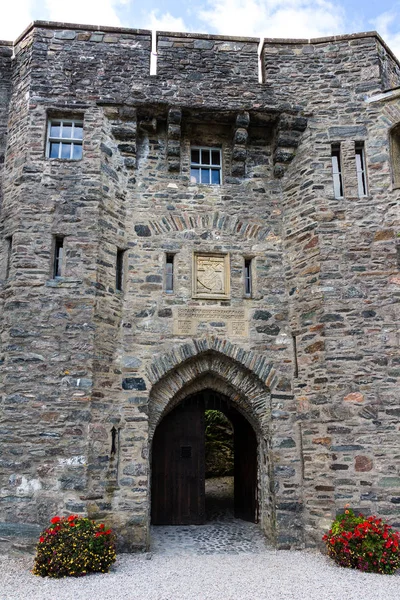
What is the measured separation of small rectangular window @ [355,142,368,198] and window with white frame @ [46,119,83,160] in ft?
15.9

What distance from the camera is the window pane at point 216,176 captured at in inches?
375

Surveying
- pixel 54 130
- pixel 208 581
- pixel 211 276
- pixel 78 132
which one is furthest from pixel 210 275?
pixel 208 581

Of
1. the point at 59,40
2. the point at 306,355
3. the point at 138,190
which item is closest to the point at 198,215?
the point at 138,190

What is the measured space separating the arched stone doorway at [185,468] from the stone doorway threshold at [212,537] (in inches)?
10.4

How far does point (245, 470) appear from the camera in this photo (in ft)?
33.3

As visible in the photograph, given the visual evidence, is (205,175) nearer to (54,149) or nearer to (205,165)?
(205,165)

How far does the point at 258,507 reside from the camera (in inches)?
362

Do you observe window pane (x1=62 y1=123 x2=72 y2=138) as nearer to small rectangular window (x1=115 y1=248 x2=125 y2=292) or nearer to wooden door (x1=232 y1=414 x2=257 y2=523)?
small rectangular window (x1=115 y1=248 x2=125 y2=292)

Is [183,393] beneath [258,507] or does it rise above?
above

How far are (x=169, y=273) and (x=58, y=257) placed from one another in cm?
188

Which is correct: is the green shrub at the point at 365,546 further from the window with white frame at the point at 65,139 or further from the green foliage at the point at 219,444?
the green foliage at the point at 219,444

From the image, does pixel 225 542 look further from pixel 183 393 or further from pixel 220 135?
pixel 220 135

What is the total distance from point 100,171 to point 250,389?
4477mm

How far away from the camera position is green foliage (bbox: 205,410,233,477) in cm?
1592
